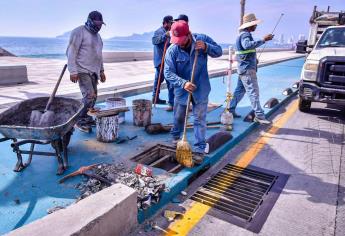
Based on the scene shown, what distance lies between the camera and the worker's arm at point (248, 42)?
5.72 m

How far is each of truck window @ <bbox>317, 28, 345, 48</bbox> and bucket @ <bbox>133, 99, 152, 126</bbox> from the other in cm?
577

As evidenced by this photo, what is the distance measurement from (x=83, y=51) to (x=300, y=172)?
13.2 feet

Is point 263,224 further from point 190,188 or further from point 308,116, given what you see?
point 308,116

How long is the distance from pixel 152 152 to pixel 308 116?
506 centimetres

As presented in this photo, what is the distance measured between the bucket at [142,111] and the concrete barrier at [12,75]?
6.32 metres

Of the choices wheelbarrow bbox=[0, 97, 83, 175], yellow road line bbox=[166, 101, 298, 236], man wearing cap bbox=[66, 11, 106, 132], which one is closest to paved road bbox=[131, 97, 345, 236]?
yellow road line bbox=[166, 101, 298, 236]

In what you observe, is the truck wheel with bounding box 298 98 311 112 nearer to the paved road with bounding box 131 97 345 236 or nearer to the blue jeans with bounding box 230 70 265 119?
the paved road with bounding box 131 97 345 236

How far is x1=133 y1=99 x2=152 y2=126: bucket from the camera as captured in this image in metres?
5.69

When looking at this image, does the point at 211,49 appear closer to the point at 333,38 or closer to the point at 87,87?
the point at 87,87

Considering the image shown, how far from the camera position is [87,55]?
16.0 feet

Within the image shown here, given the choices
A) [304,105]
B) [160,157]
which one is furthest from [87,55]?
[304,105]

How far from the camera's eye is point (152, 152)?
4.58m

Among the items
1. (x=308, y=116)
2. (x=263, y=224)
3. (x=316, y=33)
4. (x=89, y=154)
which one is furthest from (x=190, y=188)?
(x=316, y=33)

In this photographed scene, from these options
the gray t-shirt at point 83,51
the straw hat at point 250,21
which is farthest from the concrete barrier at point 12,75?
the straw hat at point 250,21
